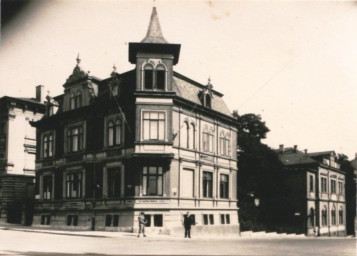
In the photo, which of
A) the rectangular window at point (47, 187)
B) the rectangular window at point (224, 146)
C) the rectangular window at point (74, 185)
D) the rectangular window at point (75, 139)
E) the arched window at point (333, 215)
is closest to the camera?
the rectangular window at point (74, 185)

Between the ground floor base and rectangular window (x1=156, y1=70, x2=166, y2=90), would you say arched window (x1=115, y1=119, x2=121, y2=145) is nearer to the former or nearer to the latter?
rectangular window (x1=156, y1=70, x2=166, y2=90)

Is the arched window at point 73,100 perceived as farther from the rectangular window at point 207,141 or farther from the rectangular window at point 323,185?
the rectangular window at point 323,185

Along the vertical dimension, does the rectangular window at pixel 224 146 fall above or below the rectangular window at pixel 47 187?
above

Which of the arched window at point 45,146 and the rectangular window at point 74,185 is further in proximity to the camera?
the arched window at point 45,146

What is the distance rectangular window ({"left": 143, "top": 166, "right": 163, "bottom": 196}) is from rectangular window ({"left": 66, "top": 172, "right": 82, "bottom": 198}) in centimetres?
591

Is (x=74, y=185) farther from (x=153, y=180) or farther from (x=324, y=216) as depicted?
(x=324, y=216)

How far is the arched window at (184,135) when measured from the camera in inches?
1102

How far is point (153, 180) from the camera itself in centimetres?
2638

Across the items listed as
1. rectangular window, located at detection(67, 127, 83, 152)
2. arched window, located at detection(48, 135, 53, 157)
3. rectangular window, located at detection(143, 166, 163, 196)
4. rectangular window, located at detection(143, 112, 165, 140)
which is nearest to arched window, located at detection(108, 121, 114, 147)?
rectangular window, located at detection(67, 127, 83, 152)

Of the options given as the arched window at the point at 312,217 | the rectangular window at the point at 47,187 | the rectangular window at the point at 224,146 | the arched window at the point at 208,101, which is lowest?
the arched window at the point at 312,217

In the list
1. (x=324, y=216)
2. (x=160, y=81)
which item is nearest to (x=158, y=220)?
(x=160, y=81)

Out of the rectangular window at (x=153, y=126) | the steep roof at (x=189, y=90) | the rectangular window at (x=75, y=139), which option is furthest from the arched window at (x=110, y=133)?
the steep roof at (x=189, y=90)

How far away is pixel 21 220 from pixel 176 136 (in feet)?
49.9

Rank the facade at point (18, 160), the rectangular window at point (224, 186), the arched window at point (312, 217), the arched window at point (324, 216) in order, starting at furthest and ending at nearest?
the arched window at point (312, 217), the arched window at point (324, 216), the facade at point (18, 160), the rectangular window at point (224, 186)
